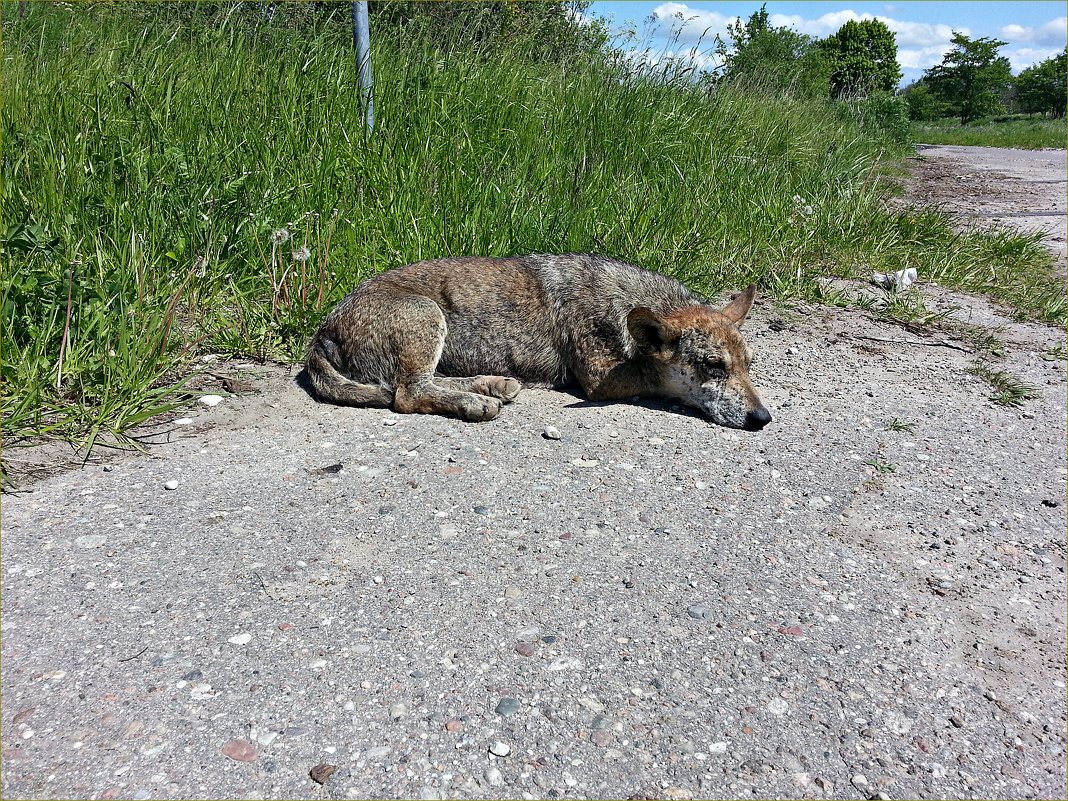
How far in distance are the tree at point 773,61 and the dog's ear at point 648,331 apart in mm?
6829

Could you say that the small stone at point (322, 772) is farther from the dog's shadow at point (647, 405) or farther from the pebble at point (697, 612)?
the dog's shadow at point (647, 405)

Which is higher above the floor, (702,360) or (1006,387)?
(702,360)

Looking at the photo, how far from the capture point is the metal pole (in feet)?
21.4

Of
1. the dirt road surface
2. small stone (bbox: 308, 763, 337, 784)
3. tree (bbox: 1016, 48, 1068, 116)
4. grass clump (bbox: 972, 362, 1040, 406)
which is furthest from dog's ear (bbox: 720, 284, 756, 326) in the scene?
tree (bbox: 1016, 48, 1068, 116)

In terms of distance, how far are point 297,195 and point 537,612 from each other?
4567 millimetres

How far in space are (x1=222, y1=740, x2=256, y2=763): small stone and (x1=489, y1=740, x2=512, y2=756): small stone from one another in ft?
2.28

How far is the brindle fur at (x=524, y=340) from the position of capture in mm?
5133

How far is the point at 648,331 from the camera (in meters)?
5.32

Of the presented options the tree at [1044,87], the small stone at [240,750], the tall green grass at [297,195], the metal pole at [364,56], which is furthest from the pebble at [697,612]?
the tree at [1044,87]

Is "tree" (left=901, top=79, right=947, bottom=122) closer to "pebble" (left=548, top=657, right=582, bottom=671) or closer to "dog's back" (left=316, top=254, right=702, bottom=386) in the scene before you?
"dog's back" (left=316, top=254, right=702, bottom=386)

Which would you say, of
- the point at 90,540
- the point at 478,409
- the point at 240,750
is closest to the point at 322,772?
the point at 240,750

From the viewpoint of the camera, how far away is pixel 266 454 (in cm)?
437

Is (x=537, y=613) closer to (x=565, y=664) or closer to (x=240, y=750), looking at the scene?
(x=565, y=664)

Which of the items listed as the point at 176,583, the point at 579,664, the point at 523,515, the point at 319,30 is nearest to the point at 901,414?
the point at 523,515
